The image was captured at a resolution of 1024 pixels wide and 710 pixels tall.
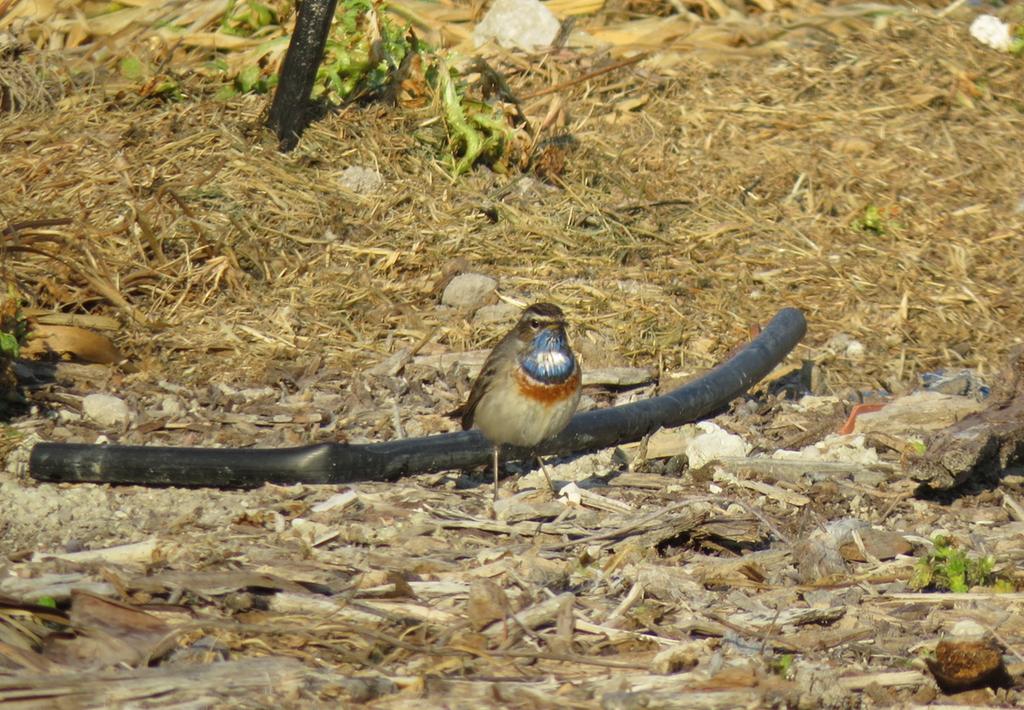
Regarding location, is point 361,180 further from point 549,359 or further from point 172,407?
point 549,359

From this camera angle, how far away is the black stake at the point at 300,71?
879cm

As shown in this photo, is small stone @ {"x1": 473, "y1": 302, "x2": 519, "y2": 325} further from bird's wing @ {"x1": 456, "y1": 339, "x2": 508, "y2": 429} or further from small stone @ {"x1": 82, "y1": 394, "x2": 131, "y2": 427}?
small stone @ {"x1": 82, "y1": 394, "x2": 131, "y2": 427}

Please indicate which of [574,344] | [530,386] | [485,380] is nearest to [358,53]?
[574,344]

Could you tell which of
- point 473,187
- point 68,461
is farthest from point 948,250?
point 68,461

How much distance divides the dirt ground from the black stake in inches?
6.5

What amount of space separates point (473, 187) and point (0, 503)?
14.8 ft

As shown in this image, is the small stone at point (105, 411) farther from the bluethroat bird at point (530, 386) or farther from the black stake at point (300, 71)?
the black stake at point (300, 71)

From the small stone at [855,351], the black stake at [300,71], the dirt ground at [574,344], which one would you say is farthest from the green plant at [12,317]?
the small stone at [855,351]

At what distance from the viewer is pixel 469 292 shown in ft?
28.2

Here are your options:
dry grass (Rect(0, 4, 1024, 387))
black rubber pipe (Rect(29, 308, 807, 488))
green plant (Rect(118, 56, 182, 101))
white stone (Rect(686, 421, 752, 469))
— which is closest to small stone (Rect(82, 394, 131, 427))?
dry grass (Rect(0, 4, 1024, 387))

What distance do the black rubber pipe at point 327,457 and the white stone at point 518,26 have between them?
476 centimetres

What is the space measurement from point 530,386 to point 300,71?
3.37m

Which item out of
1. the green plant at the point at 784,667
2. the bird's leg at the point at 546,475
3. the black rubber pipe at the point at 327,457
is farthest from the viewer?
the bird's leg at the point at 546,475

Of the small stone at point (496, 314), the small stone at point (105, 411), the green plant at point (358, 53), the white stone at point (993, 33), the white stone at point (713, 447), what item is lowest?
the small stone at point (496, 314)
